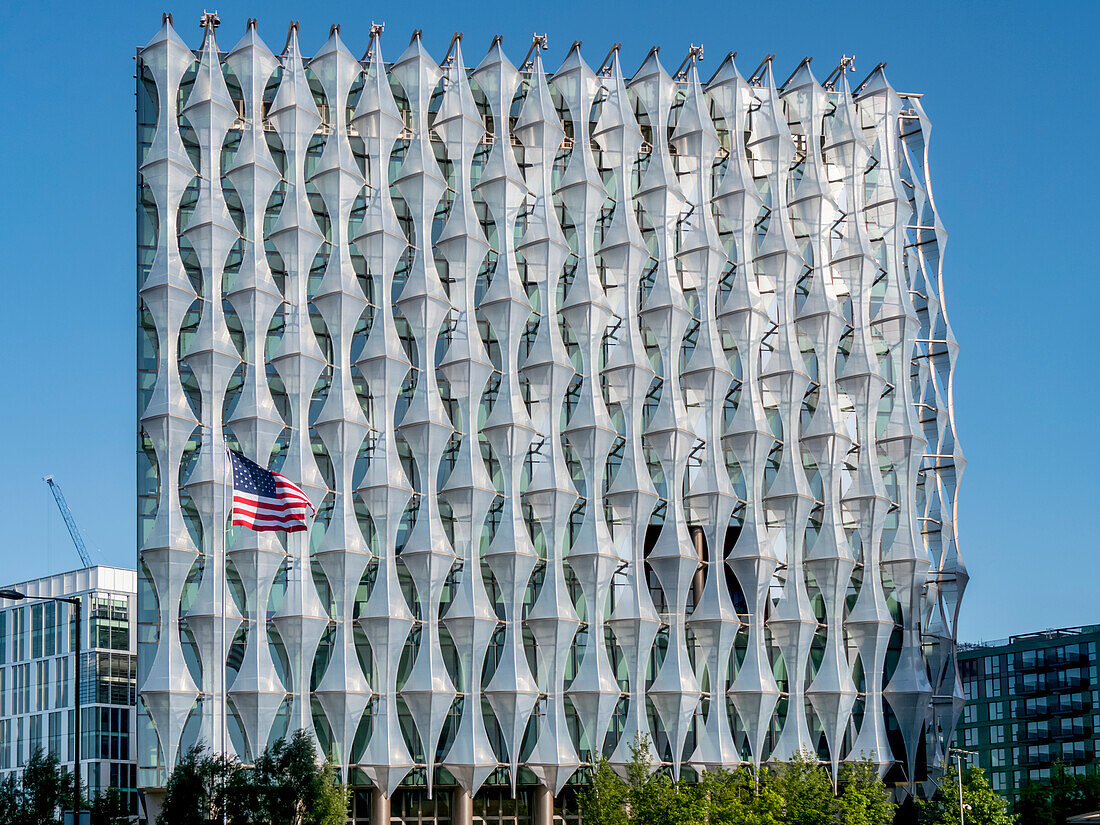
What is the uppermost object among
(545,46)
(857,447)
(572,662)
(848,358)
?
(545,46)

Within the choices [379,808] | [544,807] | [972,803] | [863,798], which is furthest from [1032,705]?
[379,808]

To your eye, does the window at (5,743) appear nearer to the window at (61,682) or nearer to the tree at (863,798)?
the window at (61,682)

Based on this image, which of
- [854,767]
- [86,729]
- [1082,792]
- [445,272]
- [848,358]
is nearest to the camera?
[854,767]

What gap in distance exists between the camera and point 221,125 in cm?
7988

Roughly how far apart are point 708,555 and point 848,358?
1600 centimetres

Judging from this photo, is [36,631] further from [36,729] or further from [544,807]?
[544,807]

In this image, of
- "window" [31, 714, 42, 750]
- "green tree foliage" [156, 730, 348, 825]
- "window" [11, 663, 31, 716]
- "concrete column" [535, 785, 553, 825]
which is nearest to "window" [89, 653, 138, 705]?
"window" [31, 714, 42, 750]

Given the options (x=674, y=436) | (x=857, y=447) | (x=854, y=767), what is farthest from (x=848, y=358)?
(x=854, y=767)

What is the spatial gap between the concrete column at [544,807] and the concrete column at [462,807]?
3912mm

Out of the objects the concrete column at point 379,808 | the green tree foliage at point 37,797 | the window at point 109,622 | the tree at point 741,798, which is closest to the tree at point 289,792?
the concrete column at point 379,808

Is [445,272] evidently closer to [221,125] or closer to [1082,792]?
[221,125]

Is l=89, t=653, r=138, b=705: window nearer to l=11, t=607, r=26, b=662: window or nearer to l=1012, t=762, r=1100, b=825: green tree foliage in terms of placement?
l=11, t=607, r=26, b=662: window

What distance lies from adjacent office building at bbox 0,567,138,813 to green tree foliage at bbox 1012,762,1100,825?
227 feet

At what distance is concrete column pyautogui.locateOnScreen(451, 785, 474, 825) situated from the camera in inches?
3034
